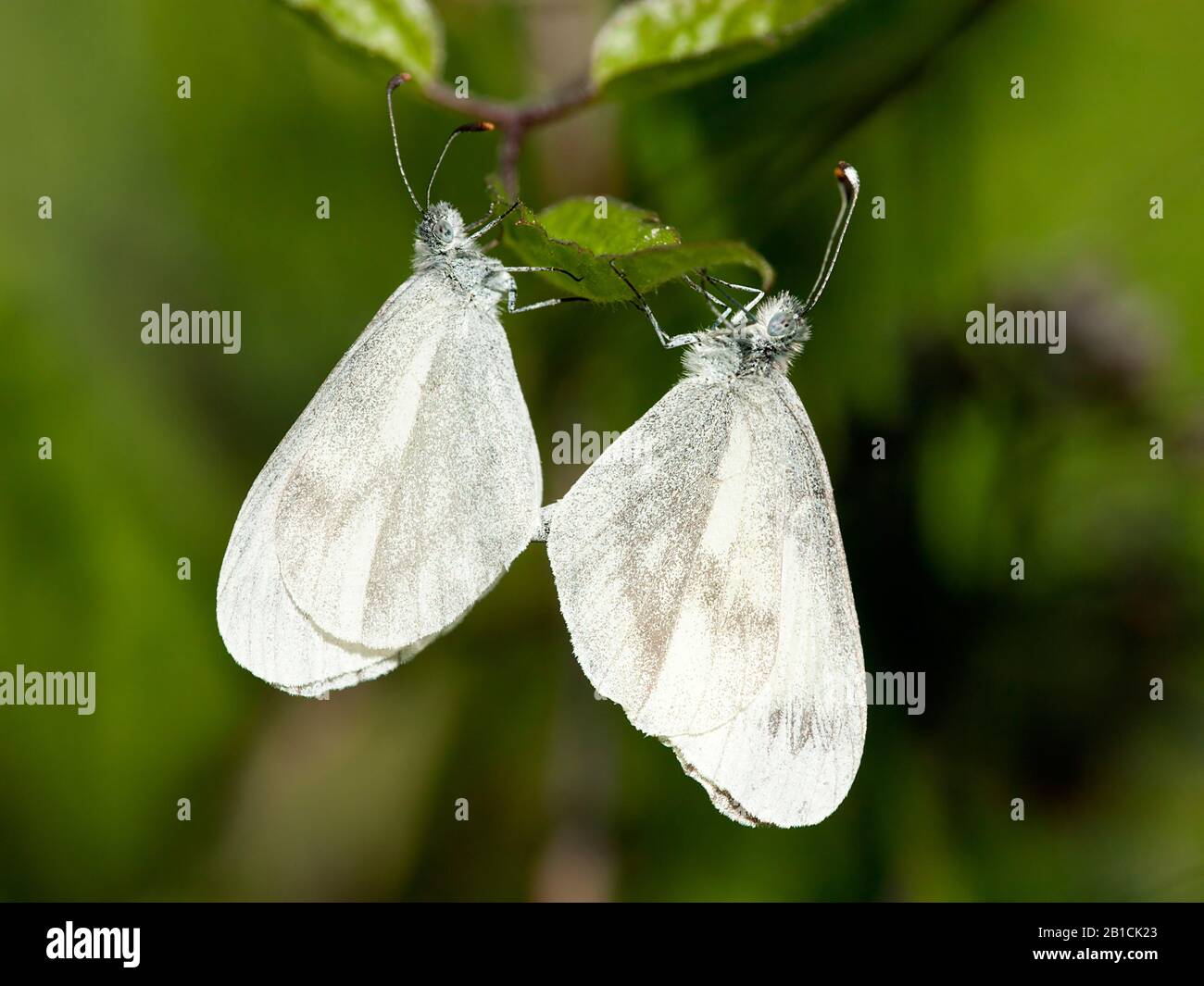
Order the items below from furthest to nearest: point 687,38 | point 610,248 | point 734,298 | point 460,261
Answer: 1. point 734,298
2. point 460,261
3. point 687,38
4. point 610,248

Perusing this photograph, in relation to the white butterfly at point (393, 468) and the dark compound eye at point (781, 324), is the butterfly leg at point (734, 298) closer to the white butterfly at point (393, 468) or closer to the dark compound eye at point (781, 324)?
the dark compound eye at point (781, 324)

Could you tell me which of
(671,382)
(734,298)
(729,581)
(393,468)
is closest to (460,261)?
(393,468)

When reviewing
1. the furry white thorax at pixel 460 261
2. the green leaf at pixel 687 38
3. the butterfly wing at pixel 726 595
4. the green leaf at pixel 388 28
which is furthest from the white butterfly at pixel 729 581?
the green leaf at pixel 388 28

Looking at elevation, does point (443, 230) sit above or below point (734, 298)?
above

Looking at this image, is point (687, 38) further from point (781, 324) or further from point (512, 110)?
point (781, 324)

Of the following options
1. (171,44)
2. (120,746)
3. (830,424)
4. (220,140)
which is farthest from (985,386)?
(120,746)

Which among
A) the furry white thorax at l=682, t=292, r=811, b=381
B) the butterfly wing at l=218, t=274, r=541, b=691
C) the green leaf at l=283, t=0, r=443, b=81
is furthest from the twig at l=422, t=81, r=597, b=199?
the furry white thorax at l=682, t=292, r=811, b=381
